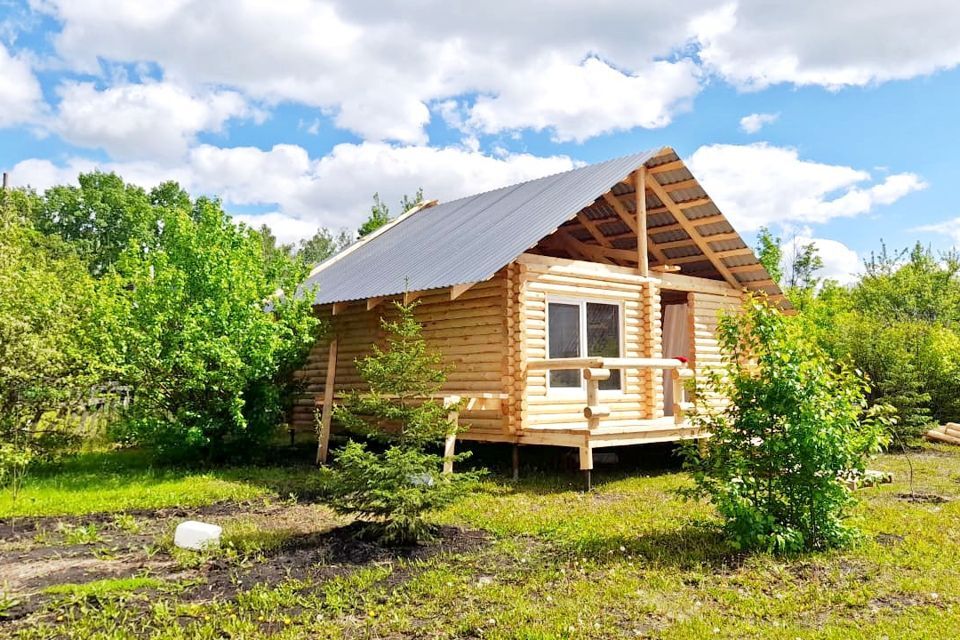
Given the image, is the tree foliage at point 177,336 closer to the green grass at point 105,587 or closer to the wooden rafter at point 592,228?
the green grass at point 105,587

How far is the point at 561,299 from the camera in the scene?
13.4 m

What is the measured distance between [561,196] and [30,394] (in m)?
9.60

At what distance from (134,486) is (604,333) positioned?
8.32 meters

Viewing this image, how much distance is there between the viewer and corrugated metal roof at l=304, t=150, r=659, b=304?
12.2 metres

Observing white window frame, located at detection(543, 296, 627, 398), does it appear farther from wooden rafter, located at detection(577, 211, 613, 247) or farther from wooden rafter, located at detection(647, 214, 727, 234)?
wooden rafter, located at detection(647, 214, 727, 234)

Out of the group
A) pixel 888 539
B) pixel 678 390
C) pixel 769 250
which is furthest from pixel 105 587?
pixel 769 250

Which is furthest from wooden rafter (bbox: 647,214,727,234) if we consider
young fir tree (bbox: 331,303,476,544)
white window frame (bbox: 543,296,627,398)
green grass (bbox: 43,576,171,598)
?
green grass (bbox: 43,576,171,598)

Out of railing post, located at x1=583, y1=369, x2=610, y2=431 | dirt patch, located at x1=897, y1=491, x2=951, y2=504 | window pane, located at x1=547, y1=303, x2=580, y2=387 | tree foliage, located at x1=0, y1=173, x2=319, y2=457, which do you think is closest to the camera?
dirt patch, located at x1=897, y1=491, x2=951, y2=504

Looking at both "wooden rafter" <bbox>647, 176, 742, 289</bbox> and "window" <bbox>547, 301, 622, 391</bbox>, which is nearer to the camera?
"window" <bbox>547, 301, 622, 391</bbox>

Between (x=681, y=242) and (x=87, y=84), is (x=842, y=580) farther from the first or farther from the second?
(x=87, y=84)

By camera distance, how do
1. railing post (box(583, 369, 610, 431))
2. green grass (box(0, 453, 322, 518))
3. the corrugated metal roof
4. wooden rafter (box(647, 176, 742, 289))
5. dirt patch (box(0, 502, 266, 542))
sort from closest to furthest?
dirt patch (box(0, 502, 266, 542)), green grass (box(0, 453, 322, 518)), railing post (box(583, 369, 610, 431)), the corrugated metal roof, wooden rafter (box(647, 176, 742, 289))

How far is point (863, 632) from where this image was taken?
5.12 metres

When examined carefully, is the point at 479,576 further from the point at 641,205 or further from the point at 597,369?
the point at 641,205

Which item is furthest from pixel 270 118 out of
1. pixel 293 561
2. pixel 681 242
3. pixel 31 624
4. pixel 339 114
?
pixel 31 624
